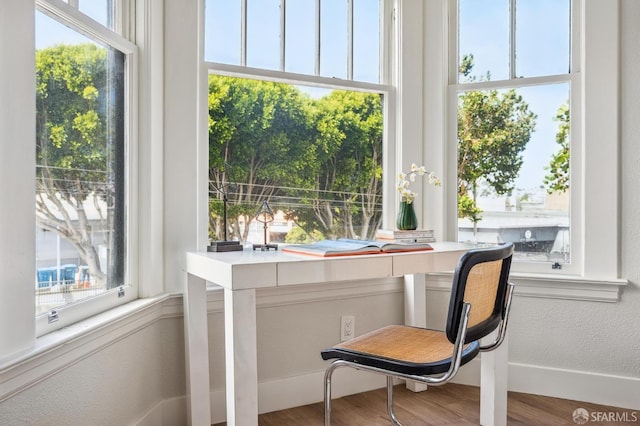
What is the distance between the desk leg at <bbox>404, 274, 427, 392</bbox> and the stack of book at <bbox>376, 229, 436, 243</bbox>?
329 mm

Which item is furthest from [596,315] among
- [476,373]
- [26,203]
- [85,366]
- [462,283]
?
[26,203]

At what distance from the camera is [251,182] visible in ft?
8.19

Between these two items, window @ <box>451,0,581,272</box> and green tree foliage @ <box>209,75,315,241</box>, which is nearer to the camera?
green tree foliage @ <box>209,75,315,241</box>

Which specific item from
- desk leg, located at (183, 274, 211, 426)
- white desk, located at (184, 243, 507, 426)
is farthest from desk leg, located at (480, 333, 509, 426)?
desk leg, located at (183, 274, 211, 426)

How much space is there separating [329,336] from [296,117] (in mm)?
1117

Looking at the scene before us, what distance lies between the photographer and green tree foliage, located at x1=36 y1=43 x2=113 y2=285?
5.15ft

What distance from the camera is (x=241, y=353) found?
69.0 inches

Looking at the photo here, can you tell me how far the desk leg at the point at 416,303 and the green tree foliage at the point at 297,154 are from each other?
0.35m

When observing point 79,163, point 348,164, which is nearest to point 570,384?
point 348,164

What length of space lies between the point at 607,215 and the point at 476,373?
1.04m

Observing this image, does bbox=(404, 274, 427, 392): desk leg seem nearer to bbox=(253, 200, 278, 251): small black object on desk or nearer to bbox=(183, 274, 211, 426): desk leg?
bbox=(253, 200, 278, 251): small black object on desk

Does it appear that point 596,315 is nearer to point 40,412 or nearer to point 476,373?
point 476,373

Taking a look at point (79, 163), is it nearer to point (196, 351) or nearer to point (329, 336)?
point (196, 351)

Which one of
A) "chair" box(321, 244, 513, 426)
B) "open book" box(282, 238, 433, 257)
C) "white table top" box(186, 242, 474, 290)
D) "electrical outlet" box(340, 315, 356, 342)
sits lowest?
"electrical outlet" box(340, 315, 356, 342)
